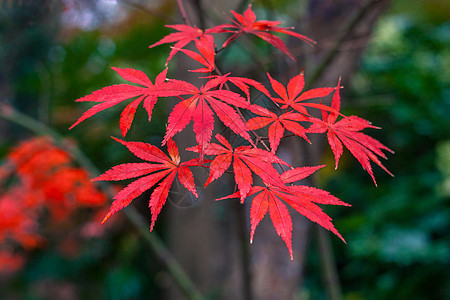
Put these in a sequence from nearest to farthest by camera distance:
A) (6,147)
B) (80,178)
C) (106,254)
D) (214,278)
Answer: (80,178) → (214,278) → (6,147) → (106,254)

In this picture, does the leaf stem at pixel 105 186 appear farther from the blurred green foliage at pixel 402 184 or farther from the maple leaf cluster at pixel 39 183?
the blurred green foliage at pixel 402 184

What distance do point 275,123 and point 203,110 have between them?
10 centimetres

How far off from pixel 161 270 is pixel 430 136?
7.09ft

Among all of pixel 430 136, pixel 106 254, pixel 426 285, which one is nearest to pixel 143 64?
pixel 106 254

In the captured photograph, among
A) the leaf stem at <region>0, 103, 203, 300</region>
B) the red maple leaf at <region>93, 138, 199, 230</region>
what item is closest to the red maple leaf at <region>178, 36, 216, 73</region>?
the red maple leaf at <region>93, 138, 199, 230</region>

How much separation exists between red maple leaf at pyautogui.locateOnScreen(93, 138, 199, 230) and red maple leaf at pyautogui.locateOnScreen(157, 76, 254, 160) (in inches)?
2.4

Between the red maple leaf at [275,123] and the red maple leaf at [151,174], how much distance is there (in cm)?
9

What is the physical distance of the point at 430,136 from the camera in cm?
240

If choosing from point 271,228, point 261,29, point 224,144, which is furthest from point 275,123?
point 271,228

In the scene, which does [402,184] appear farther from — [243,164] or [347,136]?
[243,164]

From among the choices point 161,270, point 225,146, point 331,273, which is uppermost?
point 225,146

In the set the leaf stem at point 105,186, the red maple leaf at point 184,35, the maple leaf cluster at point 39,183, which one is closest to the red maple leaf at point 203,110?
the red maple leaf at point 184,35

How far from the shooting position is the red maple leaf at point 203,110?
38cm

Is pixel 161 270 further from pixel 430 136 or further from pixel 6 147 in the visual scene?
pixel 430 136
